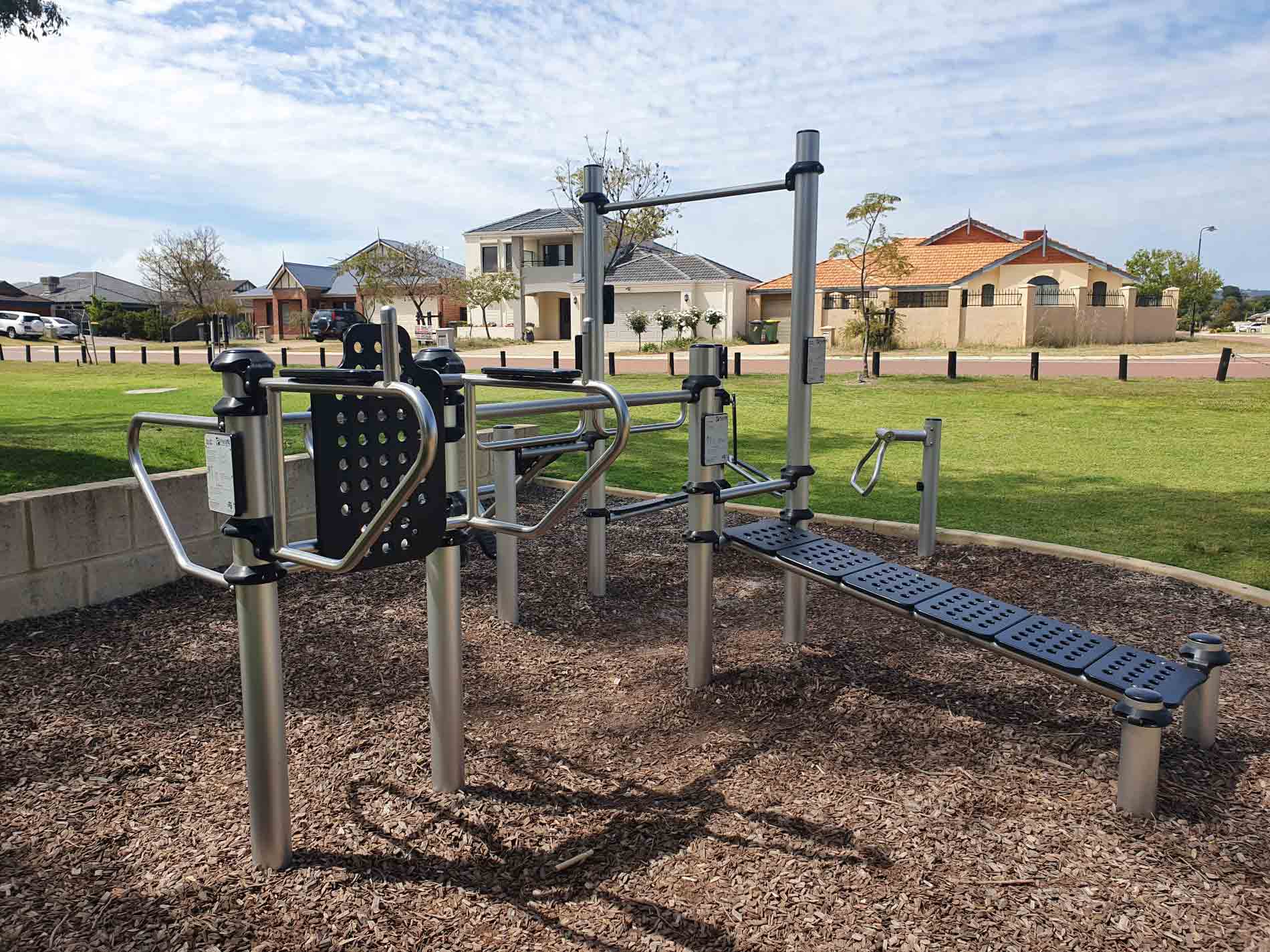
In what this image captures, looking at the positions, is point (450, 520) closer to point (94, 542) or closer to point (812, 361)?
point (812, 361)

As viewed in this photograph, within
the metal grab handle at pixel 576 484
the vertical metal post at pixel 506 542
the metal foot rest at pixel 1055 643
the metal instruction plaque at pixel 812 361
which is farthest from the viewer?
the vertical metal post at pixel 506 542

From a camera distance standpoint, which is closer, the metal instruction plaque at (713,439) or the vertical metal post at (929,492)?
the metal instruction plaque at (713,439)

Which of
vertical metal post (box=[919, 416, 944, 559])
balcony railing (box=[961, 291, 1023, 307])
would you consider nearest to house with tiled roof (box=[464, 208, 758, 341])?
balcony railing (box=[961, 291, 1023, 307])

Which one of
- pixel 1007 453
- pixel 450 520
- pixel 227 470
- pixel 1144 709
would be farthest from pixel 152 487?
pixel 1007 453

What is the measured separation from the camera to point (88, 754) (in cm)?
303

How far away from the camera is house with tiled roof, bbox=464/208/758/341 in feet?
142

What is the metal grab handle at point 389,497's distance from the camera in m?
1.93

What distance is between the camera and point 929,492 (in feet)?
17.8

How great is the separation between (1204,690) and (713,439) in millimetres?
1804

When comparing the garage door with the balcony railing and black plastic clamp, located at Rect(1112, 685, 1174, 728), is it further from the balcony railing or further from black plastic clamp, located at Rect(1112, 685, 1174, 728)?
black plastic clamp, located at Rect(1112, 685, 1174, 728)

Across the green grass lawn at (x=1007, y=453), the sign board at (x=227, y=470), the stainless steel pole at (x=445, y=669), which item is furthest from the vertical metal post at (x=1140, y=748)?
the green grass lawn at (x=1007, y=453)

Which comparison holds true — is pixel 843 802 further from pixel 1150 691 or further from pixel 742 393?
pixel 742 393

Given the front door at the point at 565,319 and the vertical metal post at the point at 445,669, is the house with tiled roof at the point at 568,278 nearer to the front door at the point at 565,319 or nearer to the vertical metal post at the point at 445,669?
the front door at the point at 565,319

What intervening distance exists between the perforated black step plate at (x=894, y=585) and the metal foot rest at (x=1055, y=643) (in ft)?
1.11
